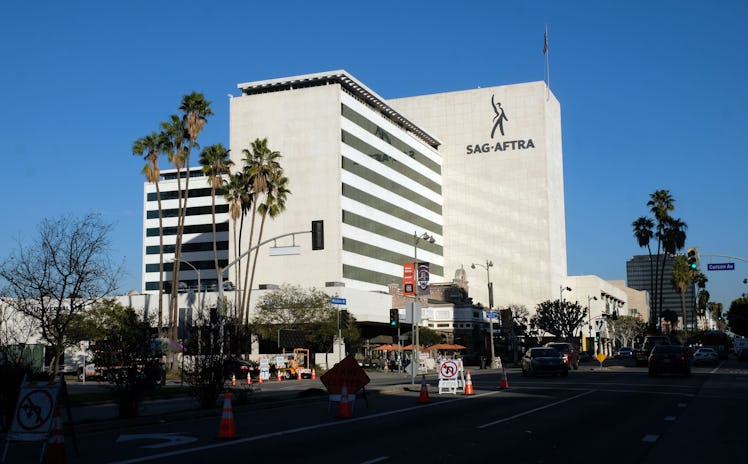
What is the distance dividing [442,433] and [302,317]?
164 feet

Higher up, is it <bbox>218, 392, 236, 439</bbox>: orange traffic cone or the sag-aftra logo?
the sag-aftra logo

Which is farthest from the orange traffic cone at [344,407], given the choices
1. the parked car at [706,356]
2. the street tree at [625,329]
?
the street tree at [625,329]

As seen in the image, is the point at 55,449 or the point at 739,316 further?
the point at 739,316

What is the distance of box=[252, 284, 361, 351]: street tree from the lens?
6381 cm

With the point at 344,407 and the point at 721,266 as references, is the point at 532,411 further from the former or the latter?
the point at 721,266

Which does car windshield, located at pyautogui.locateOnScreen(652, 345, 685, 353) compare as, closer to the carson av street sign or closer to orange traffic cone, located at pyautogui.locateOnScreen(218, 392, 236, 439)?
the carson av street sign

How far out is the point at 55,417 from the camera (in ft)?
37.2

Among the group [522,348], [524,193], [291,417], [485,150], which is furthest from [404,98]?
[291,417]

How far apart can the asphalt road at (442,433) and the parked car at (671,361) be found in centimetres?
1591

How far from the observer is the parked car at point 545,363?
41750mm

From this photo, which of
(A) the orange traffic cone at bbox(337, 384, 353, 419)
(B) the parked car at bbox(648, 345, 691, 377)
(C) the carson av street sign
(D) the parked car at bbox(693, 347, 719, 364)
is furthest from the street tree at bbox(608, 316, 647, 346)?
(A) the orange traffic cone at bbox(337, 384, 353, 419)

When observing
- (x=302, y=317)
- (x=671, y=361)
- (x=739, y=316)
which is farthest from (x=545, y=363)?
(x=739, y=316)

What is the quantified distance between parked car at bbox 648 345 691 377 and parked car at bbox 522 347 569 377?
440 cm

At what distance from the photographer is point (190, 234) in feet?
398
